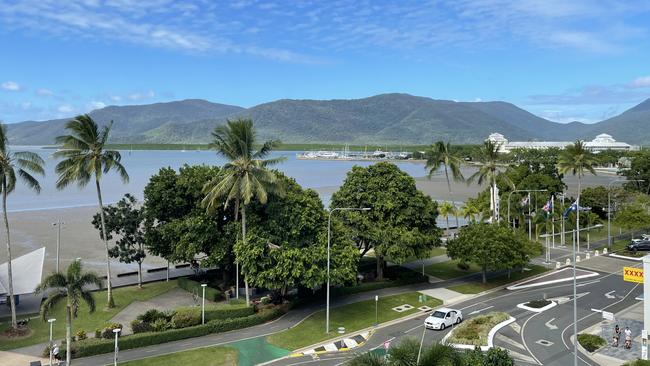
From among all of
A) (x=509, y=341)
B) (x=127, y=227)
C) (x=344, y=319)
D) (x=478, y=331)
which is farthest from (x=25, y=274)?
(x=509, y=341)

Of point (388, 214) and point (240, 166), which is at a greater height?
point (240, 166)

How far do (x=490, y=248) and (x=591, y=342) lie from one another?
15469 millimetres

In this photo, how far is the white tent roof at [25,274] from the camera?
136 feet

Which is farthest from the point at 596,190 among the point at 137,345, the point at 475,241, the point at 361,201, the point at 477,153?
the point at 137,345

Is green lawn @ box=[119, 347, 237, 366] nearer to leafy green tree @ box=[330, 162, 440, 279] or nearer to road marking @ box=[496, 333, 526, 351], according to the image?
leafy green tree @ box=[330, 162, 440, 279]

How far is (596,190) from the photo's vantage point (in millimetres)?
87500

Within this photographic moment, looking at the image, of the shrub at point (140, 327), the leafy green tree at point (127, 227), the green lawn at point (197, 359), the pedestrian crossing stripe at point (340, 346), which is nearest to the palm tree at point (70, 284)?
the green lawn at point (197, 359)

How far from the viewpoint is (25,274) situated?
43.8 m

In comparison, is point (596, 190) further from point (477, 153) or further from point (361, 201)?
point (361, 201)

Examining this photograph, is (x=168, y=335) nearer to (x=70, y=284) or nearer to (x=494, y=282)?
(x=70, y=284)

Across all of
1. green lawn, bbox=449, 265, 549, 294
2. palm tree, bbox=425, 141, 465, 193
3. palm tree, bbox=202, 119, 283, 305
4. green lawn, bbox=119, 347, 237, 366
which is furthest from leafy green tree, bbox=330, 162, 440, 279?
green lawn, bbox=119, 347, 237, 366

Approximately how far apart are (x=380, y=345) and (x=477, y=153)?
4022 centimetres

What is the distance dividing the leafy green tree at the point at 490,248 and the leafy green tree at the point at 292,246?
1396 cm

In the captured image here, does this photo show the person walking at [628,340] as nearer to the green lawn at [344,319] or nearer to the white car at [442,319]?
the white car at [442,319]
